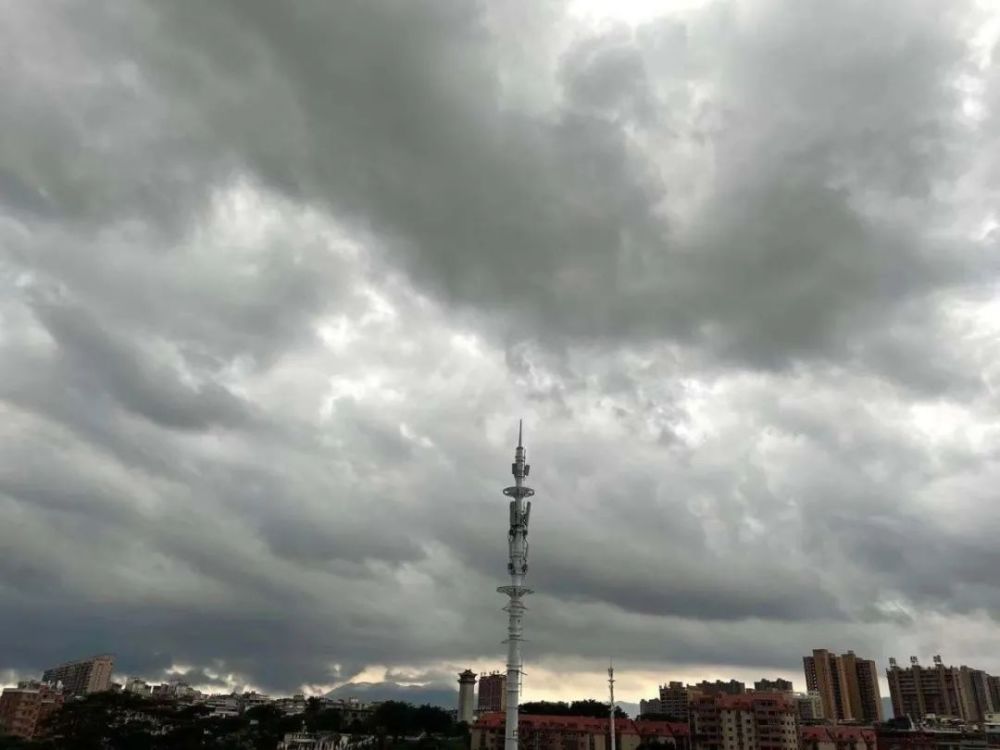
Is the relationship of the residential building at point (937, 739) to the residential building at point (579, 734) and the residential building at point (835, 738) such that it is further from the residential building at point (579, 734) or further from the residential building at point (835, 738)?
the residential building at point (579, 734)

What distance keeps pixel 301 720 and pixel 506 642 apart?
112 m

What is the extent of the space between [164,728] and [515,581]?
106911 millimetres

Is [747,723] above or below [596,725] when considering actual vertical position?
above

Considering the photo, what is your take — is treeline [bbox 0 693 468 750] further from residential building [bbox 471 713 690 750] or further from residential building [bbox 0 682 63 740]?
residential building [bbox 0 682 63 740]

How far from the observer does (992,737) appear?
16862cm

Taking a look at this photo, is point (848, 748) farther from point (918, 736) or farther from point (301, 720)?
point (301, 720)

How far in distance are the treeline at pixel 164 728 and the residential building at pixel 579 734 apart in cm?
1296

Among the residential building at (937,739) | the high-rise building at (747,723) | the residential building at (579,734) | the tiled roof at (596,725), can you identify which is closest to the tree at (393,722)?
the residential building at (579,734)

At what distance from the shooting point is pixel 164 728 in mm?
169250

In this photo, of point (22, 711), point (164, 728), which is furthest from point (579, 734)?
point (22, 711)

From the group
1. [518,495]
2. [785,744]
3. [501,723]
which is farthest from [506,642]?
[501,723]

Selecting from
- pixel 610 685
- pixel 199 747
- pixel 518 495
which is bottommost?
pixel 199 747

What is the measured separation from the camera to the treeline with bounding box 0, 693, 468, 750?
142m

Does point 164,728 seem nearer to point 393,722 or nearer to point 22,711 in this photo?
point 22,711
